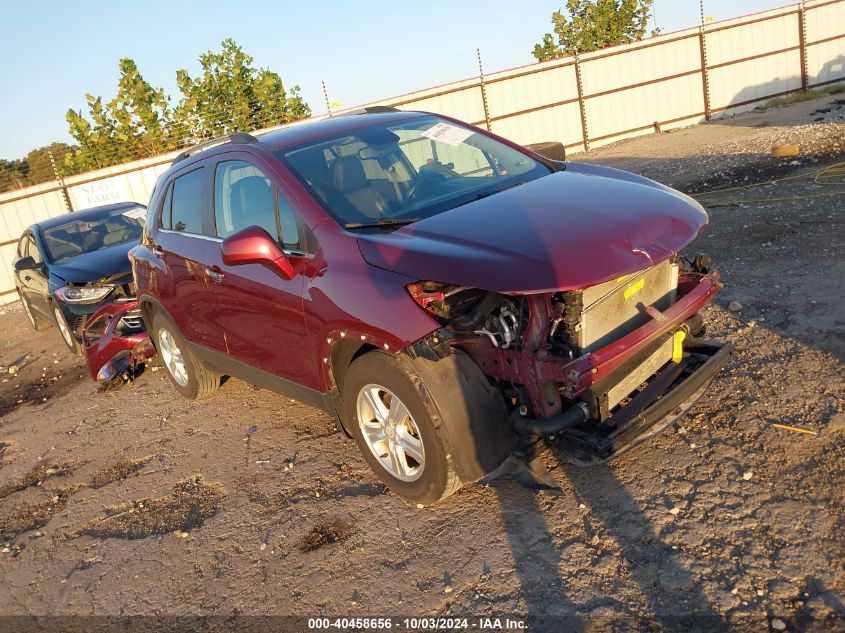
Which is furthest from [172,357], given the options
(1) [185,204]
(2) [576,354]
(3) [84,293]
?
(2) [576,354]

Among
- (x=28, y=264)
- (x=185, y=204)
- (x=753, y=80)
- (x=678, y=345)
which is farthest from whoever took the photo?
(x=753, y=80)

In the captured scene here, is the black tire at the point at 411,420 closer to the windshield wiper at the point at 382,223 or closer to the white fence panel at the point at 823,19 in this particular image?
the windshield wiper at the point at 382,223

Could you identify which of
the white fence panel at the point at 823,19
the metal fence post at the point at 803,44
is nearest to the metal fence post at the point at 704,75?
the metal fence post at the point at 803,44

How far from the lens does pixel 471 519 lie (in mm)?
3271

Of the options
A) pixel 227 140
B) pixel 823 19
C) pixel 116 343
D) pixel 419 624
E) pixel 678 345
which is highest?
pixel 823 19

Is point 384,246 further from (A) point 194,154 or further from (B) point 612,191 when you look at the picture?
(A) point 194,154

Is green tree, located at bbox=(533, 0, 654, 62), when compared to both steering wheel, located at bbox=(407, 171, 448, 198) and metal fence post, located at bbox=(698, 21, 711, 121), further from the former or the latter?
steering wheel, located at bbox=(407, 171, 448, 198)

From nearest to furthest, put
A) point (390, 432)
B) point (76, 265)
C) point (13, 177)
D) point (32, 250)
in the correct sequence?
point (390, 432), point (76, 265), point (32, 250), point (13, 177)

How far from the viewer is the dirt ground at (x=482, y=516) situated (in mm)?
2629

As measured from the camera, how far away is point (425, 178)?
390 cm

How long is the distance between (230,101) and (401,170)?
19328 millimetres

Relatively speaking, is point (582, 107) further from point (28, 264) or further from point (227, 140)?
point (227, 140)

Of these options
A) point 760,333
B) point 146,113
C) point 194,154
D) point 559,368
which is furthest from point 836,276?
point 146,113

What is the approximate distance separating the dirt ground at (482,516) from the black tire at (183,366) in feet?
0.51
